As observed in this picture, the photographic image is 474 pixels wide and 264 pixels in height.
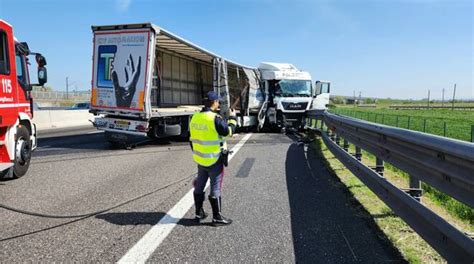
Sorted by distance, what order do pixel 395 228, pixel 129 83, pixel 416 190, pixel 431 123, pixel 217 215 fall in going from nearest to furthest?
pixel 416 190
pixel 395 228
pixel 217 215
pixel 129 83
pixel 431 123

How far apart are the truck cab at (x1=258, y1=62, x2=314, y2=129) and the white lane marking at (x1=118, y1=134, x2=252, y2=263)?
13.9 metres

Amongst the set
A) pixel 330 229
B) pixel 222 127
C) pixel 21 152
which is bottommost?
pixel 330 229

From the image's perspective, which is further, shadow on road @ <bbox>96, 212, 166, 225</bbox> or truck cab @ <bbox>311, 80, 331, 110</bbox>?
truck cab @ <bbox>311, 80, 331, 110</bbox>

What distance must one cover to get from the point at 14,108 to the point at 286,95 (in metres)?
14.1

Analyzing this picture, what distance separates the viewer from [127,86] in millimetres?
11148

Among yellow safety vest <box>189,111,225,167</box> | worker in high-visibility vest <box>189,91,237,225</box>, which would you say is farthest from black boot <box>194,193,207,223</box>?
yellow safety vest <box>189,111,225,167</box>

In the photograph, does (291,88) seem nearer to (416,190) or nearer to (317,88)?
(317,88)

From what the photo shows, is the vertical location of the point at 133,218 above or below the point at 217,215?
below

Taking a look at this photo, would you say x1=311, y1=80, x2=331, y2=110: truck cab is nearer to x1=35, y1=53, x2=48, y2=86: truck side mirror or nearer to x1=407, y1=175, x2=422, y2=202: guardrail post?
x1=35, y1=53, x2=48, y2=86: truck side mirror

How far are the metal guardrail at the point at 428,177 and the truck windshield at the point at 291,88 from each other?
14121 millimetres

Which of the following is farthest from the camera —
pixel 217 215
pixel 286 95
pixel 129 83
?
pixel 286 95

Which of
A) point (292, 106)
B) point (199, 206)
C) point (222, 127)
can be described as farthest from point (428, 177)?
point (292, 106)

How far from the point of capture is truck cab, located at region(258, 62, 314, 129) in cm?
1936

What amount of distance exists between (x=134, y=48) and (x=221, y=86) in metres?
5.05
